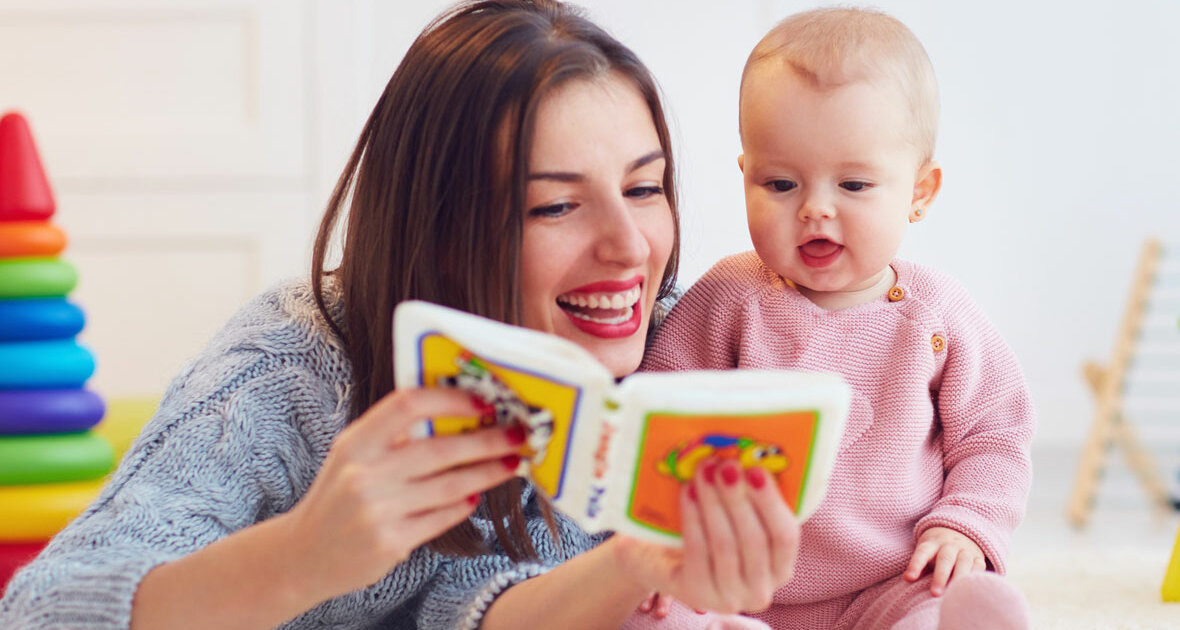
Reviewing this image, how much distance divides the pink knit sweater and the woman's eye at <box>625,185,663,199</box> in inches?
6.5

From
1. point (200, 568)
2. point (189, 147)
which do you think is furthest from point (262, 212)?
point (200, 568)

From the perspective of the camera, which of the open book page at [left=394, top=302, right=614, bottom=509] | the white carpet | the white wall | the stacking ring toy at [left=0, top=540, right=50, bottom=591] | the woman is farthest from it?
the white wall

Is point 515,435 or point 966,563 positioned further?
point 966,563

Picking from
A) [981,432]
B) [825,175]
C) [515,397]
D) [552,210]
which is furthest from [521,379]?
[981,432]

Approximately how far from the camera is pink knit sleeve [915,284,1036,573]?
1150mm

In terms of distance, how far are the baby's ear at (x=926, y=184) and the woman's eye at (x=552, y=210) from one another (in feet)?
1.23

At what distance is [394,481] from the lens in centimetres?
76

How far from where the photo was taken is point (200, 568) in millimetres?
897

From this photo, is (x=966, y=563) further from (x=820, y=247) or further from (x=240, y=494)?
(x=240, y=494)

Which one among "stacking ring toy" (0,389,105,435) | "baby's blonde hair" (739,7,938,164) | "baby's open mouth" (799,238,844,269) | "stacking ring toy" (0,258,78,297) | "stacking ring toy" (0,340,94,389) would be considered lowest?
"stacking ring toy" (0,389,105,435)

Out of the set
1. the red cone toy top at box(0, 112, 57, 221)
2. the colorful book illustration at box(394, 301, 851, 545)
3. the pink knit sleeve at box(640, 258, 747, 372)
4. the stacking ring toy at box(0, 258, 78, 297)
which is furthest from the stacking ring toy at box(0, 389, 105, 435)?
the colorful book illustration at box(394, 301, 851, 545)

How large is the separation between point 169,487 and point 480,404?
0.39 metres

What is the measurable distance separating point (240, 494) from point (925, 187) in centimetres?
73

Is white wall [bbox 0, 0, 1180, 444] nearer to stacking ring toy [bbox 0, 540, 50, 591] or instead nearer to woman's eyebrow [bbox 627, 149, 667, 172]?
stacking ring toy [bbox 0, 540, 50, 591]
